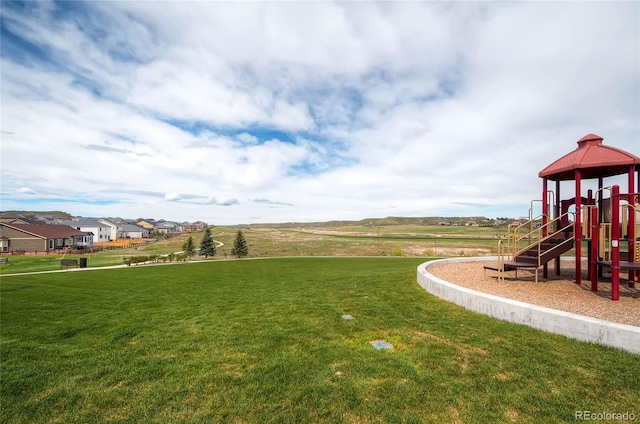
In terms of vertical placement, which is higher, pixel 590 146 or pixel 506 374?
pixel 590 146

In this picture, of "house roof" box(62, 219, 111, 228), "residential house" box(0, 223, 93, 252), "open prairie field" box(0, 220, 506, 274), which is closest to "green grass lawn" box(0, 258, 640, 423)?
"open prairie field" box(0, 220, 506, 274)

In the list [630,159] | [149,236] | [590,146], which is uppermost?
[590,146]

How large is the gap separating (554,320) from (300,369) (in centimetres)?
525

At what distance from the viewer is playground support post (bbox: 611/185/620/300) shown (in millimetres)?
7539

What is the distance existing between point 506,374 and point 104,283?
56.6 ft

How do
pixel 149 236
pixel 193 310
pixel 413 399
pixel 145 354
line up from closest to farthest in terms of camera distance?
pixel 413 399, pixel 145 354, pixel 193 310, pixel 149 236

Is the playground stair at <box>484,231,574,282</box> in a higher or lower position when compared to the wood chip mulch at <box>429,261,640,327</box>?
higher

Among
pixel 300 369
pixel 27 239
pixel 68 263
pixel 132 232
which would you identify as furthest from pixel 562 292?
pixel 132 232

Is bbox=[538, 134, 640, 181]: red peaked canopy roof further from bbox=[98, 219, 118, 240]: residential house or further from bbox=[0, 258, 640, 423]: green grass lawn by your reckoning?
bbox=[98, 219, 118, 240]: residential house

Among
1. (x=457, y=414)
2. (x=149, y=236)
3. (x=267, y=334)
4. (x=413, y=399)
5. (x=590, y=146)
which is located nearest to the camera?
(x=457, y=414)

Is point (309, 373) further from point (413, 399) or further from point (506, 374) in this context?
point (506, 374)

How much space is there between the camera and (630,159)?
9148 millimetres

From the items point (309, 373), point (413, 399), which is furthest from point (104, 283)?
point (413, 399)

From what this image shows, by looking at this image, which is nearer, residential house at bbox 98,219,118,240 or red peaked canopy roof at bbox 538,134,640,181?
red peaked canopy roof at bbox 538,134,640,181
